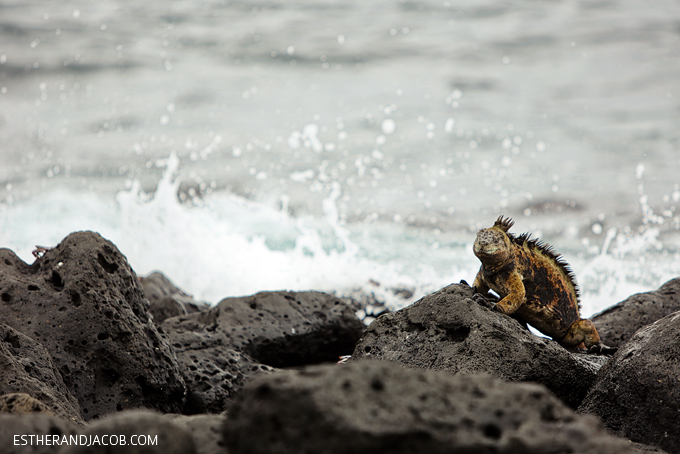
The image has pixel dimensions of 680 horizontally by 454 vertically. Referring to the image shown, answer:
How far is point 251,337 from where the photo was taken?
6094 millimetres

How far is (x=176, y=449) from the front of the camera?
6.09 feet

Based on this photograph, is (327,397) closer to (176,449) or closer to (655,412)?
(176,449)

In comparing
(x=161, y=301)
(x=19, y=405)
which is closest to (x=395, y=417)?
(x=19, y=405)

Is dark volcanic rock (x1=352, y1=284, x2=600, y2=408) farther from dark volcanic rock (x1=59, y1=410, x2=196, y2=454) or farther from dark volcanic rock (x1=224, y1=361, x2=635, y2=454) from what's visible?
dark volcanic rock (x1=59, y1=410, x2=196, y2=454)

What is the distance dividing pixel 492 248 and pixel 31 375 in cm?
305

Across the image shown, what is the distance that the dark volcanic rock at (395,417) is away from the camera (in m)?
1.59

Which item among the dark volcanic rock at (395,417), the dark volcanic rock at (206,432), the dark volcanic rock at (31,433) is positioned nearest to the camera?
the dark volcanic rock at (395,417)

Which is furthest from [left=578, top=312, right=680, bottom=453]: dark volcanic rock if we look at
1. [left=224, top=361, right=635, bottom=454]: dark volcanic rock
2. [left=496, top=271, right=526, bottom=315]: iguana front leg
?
[left=224, top=361, right=635, bottom=454]: dark volcanic rock

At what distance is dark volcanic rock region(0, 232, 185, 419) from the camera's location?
13.3 feet

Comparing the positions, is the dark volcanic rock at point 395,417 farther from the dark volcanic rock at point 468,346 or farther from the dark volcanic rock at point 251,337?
the dark volcanic rock at point 251,337

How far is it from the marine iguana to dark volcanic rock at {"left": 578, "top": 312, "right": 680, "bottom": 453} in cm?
74

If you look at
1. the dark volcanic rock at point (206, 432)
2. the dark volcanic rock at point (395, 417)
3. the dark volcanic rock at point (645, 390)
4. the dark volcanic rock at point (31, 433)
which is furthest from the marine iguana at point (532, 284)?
the dark volcanic rock at point (31, 433)

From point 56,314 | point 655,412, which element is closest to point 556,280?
point 655,412

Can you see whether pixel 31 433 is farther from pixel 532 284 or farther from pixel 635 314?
pixel 635 314
